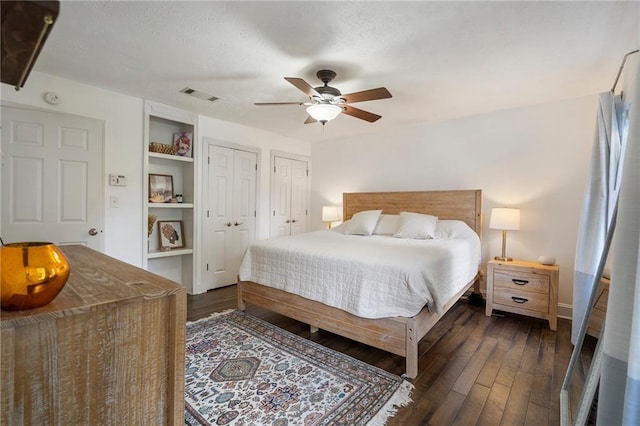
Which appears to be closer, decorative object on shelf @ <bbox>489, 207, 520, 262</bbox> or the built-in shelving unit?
decorative object on shelf @ <bbox>489, 207, 520, 262</bbox>

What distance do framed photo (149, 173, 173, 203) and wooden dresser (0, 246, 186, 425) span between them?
3.13m

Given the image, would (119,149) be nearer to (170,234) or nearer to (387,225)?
(170,234)

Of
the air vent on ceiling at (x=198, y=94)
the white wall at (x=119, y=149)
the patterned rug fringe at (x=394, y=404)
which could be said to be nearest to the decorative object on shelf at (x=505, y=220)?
the patterned rug fringe at (x=394, y=404)

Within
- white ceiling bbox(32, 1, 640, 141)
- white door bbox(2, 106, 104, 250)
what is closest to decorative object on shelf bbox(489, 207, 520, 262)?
white ceiling bbox(32, 1, 640, 141)

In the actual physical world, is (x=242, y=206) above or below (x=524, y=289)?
above

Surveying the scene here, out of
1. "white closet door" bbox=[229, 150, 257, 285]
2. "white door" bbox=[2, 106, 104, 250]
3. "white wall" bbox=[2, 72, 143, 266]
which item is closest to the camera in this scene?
"white door" bbox=[2, 106, 104, 250]

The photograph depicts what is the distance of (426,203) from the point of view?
396cm

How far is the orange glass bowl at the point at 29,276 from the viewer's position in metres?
0.51

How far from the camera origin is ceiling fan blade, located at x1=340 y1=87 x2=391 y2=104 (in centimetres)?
216

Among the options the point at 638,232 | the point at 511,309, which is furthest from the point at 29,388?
the point at 511,309

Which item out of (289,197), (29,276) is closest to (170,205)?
(289,197)

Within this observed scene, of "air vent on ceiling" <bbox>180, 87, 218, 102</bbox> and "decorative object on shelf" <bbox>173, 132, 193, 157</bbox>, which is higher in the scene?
"air vent on ceiling" <bbox>180, 87, 218, 102</bbox>

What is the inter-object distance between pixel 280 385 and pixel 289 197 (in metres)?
3.48

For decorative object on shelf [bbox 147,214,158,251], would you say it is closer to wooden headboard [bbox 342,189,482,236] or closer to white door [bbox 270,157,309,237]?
white door [bbox 270,157,309,237]
